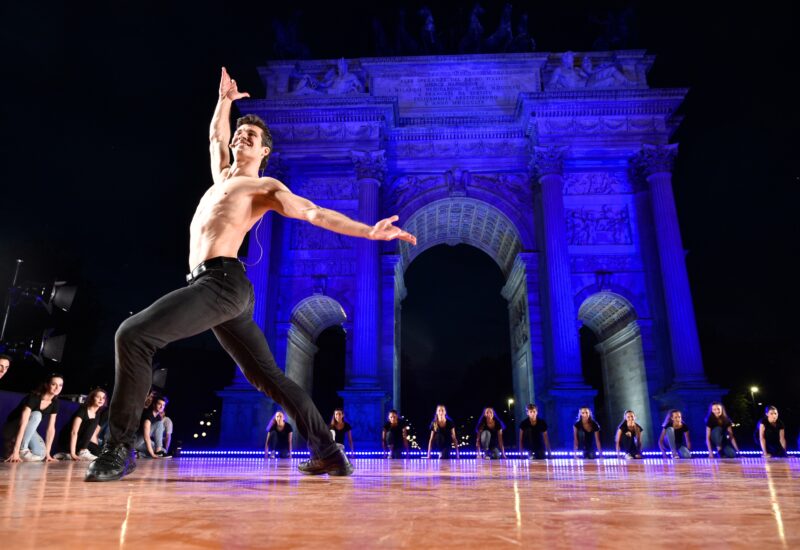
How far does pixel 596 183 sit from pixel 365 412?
42.5ft

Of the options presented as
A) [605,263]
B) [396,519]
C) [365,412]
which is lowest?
[396,519]

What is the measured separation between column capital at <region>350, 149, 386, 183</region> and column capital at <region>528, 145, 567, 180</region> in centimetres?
614

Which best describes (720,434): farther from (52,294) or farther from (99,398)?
(52,294)

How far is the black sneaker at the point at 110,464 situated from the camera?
11.5 ft

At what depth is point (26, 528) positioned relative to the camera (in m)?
1.56

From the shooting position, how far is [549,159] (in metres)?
21.8

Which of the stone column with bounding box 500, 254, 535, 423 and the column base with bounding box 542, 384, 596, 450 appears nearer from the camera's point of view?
the column base with bounding box 542, 384, 596, 450

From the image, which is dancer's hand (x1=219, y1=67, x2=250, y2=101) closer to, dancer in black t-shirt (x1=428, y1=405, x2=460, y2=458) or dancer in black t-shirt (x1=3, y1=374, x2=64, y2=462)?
dancer in black t-shirt (x1=3, y1=374, x2=64, y2=462)

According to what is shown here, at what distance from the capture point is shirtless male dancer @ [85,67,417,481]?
3.48 meters

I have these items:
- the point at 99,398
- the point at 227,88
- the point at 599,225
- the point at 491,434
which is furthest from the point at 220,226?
the point at 599,225

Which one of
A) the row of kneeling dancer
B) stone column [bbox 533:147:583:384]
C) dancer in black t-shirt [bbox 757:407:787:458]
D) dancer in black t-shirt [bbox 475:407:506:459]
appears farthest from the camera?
stone column [bbox 533:147:583:384]

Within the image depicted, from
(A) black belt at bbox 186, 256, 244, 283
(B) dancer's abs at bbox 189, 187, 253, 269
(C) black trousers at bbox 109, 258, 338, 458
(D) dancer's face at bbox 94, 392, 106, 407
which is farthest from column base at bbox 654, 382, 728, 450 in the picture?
(A) black belt at bbox 186, 256, 244, 283

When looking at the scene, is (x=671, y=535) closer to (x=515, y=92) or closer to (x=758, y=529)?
(x=758, y=529)

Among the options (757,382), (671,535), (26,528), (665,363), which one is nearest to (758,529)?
(671,535)
